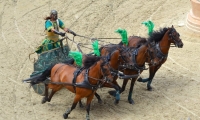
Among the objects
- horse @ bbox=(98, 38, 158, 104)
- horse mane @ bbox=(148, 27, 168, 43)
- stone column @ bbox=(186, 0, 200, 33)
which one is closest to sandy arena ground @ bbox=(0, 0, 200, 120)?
stone column @ bbox=(186, 0, 200, 33)

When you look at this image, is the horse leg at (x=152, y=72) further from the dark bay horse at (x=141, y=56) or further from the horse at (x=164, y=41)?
the dark bay horse at (x=141, y=56)

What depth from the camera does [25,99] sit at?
39.8 ft

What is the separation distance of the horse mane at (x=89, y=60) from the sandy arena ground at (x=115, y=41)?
145 centimetres

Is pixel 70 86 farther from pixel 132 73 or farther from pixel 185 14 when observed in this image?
pixel 185 14

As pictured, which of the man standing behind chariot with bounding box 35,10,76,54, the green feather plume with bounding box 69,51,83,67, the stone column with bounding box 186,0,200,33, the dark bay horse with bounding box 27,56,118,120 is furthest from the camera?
the stone column with bounding box 186,0,200,33

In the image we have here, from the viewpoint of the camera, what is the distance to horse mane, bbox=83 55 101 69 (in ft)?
34.5

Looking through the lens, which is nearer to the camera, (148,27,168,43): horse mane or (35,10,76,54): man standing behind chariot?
(35,10,76,54): man standing behind chariot

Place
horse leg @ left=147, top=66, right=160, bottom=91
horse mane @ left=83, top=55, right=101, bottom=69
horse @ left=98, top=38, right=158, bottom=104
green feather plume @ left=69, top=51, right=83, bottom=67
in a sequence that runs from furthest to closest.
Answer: horse leg @ left=147, top=66, right=160, bottom=91
horse @ left=98, top=38, right=158, bottom=104
green feather plume @ left=69, top=51, right=83, bottom=67
horse mane @ left=83, top=55, right=101, bottom=69

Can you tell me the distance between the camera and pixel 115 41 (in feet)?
51.3

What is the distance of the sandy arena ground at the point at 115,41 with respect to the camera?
11500mm

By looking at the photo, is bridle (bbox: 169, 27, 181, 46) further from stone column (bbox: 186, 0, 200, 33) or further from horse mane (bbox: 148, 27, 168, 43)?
stone column (bbox: 186, 0, 200, 33)

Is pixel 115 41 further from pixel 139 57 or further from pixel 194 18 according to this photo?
pixel 139 57

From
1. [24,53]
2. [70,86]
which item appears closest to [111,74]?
[70,86]

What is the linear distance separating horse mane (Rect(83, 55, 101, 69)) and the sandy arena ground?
4.76 ft
